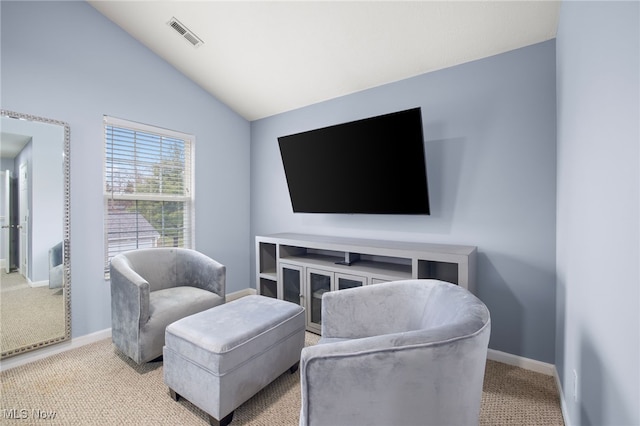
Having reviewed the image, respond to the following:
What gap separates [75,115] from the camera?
2.29 meters

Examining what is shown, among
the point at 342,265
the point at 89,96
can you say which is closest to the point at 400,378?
the point at 342,265

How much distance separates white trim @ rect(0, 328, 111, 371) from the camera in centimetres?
199

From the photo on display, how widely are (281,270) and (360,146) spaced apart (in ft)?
4.51

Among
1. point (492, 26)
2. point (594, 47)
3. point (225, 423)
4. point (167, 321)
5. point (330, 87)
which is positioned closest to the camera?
point (594, 47)

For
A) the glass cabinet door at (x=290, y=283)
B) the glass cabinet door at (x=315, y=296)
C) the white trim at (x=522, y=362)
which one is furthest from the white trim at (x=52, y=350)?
the white trim at (x=522, y=362)

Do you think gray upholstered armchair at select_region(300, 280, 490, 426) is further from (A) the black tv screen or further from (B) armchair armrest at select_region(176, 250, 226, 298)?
(B) armchair armrest at select_region(176, 250, 226, 298)

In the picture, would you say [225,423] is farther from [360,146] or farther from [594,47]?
[594,47]

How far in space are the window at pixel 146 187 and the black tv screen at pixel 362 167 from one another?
1.16 metres

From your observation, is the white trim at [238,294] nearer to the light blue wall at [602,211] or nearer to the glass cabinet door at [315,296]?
the glass cabinet door at [315,296]

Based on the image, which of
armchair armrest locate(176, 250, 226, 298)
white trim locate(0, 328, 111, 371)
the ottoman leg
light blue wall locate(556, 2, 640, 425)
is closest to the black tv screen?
light blue wall locate(556, 2, 640, 425)

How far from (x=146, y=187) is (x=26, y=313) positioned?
1.30 meters

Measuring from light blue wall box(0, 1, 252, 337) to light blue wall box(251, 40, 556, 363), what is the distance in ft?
6.66

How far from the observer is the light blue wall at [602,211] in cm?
77

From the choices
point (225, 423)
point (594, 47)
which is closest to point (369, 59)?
point (594, 47)
